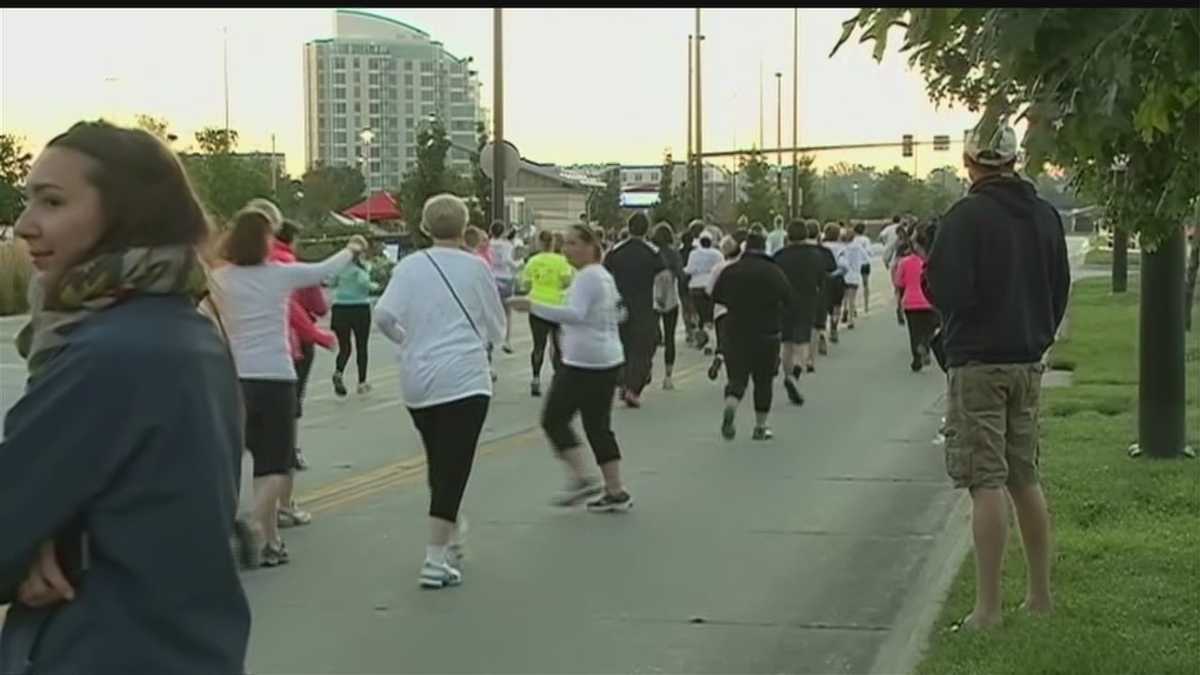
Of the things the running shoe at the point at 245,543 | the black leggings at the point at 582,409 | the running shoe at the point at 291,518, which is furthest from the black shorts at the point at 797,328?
the running shoe at the point at 245,543

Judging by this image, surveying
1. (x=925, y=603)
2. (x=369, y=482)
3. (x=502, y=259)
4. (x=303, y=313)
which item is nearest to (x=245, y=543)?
(x=925, y=603)

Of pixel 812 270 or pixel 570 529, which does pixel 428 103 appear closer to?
pixel 812 270

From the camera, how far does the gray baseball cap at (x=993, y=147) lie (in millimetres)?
4281

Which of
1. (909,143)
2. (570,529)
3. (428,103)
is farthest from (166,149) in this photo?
(428,103)

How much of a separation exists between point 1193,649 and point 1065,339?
16.6 metres

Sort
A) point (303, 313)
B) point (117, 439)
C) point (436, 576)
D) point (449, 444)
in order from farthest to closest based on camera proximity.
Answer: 1. point (303, 313)
2. point (436, 576)
3. point (449, 444)
4. point (117, 439)

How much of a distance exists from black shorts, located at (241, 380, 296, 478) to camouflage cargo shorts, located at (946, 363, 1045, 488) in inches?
133

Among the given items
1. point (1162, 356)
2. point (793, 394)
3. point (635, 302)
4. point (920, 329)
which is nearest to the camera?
point (1162, 356)

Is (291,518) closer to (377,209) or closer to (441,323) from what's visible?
(441,323)

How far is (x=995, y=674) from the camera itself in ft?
18.7

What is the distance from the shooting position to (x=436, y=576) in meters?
7.95

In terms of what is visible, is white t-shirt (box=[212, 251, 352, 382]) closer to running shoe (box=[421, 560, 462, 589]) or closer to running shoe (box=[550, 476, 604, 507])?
running shoe (box=[421, 560, 462, 589])

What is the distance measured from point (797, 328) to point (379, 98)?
70.8 m

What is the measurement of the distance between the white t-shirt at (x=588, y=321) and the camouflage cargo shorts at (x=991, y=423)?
13.2ft
